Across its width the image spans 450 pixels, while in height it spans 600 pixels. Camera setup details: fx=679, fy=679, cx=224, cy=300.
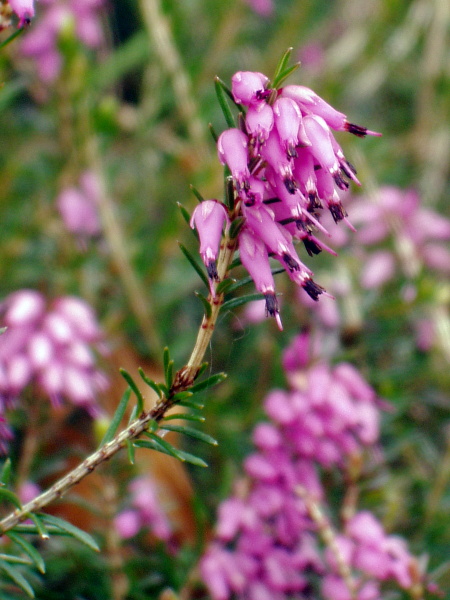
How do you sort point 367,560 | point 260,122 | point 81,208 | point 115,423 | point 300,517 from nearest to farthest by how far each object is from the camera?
point 260,122 → point 115,423 → point 367,560 → point 300,517 → point 81,208

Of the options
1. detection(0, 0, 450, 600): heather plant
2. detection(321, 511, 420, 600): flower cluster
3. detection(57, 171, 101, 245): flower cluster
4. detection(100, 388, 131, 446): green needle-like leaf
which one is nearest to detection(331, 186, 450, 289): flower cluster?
detection(0, 0, 450, 600): heather plant

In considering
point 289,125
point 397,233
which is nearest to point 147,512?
point 289,125

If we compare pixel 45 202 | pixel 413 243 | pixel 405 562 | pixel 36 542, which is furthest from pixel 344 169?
pixel 45 202

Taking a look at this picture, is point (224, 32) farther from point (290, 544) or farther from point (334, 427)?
point (290, 544)

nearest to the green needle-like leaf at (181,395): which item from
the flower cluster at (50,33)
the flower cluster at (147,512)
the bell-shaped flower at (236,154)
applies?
the bell-shaped flower at (236,154)

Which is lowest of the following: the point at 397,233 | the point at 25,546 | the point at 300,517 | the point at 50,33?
the point at 397,233

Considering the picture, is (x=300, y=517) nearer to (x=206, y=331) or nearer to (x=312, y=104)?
(x=206, y=331)

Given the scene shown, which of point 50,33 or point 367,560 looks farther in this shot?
point 50,33
